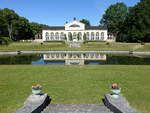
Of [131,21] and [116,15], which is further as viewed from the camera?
[116,15]

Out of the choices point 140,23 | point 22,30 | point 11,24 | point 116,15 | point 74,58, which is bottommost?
point 74,58

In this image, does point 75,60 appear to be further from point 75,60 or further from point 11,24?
point 11,24

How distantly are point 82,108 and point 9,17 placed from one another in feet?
189

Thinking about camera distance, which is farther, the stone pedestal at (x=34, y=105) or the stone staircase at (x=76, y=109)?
the stone staircase at (x=76, y=109)

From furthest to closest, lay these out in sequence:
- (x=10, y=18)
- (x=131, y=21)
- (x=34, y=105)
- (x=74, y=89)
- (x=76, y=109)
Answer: (x=10, y=18), (x=131, y=21), (x=74, y=89), (x=76, y=109), (x=34, y=105)

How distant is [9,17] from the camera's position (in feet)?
180

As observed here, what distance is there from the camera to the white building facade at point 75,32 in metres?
57.8

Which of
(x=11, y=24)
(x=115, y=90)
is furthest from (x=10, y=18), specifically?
(x=115, y=90)

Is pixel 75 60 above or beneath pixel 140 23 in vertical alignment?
beneath

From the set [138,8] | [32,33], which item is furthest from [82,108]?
[32,33]

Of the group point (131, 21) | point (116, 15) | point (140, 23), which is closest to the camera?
point (140, 23)

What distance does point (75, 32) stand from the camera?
5856 centimetres

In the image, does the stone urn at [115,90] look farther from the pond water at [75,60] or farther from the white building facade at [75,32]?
the white building facade at [75,32]

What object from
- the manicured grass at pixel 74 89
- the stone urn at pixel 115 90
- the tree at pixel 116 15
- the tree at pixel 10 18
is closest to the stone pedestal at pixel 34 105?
the manicured grass at pixel 74 89
